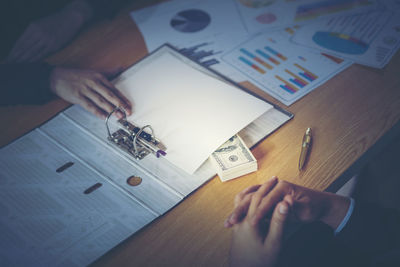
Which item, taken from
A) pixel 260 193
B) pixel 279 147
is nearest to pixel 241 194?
pixel 260 193

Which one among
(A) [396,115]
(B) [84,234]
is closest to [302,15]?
(A) [396,115]

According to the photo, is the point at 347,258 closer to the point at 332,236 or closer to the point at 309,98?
the point at 332,236

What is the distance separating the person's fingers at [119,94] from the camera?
3.03 feet

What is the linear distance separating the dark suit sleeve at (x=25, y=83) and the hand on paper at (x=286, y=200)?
0.68 metres

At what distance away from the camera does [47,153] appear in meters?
0.86

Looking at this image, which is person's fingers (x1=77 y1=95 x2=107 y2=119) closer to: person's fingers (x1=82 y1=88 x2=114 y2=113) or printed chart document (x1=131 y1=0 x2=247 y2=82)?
person's fingers (x1=82 y1=88 x2=114 y2=113)

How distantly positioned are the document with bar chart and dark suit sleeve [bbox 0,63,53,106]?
575 mm

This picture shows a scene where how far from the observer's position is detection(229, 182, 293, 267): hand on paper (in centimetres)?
67

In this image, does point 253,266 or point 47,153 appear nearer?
point 253,266

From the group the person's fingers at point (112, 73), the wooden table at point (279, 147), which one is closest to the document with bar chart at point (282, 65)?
the wooden table at point (279, 147)

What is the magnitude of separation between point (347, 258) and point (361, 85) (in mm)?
491

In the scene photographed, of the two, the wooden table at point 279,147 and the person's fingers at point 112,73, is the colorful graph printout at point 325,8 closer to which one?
the wooden table at point 279,147

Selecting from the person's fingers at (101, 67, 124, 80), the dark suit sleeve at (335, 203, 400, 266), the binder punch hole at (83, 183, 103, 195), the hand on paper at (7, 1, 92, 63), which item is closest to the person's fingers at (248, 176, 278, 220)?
the dark suit sleeve at (335, 203, 400, 266)

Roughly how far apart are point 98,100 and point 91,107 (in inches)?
1.1
